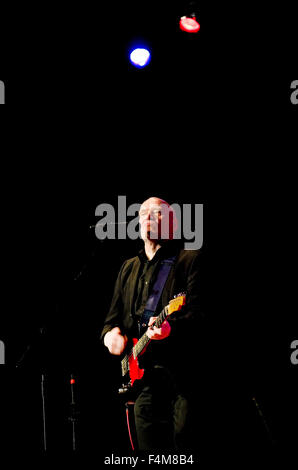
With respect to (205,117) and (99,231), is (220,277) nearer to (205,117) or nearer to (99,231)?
(99,231)

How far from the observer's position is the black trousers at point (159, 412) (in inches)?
97.2

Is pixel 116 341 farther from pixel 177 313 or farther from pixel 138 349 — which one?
pixel 177 313

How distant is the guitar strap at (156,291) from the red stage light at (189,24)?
1981mm

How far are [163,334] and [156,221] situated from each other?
96 centimetres

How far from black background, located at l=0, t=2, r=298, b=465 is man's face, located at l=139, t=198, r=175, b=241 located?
45cm

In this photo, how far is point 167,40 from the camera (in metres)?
3.70

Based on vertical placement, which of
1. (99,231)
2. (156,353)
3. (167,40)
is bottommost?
(156,353)

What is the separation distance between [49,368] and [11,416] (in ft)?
1.71

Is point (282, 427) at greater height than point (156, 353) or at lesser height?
lesser

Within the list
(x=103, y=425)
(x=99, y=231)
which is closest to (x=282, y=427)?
(x=103, y=425)

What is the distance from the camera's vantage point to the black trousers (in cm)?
247

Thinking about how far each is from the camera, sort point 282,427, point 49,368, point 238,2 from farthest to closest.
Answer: point 49,368, point 238,2, point 282,427

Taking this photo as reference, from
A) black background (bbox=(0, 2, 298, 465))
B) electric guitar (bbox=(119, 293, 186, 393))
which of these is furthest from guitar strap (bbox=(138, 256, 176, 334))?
black background (bbox=(0, 2, 298, 465))

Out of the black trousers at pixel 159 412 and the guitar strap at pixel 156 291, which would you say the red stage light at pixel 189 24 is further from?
the black trousers at pixel 159 412
